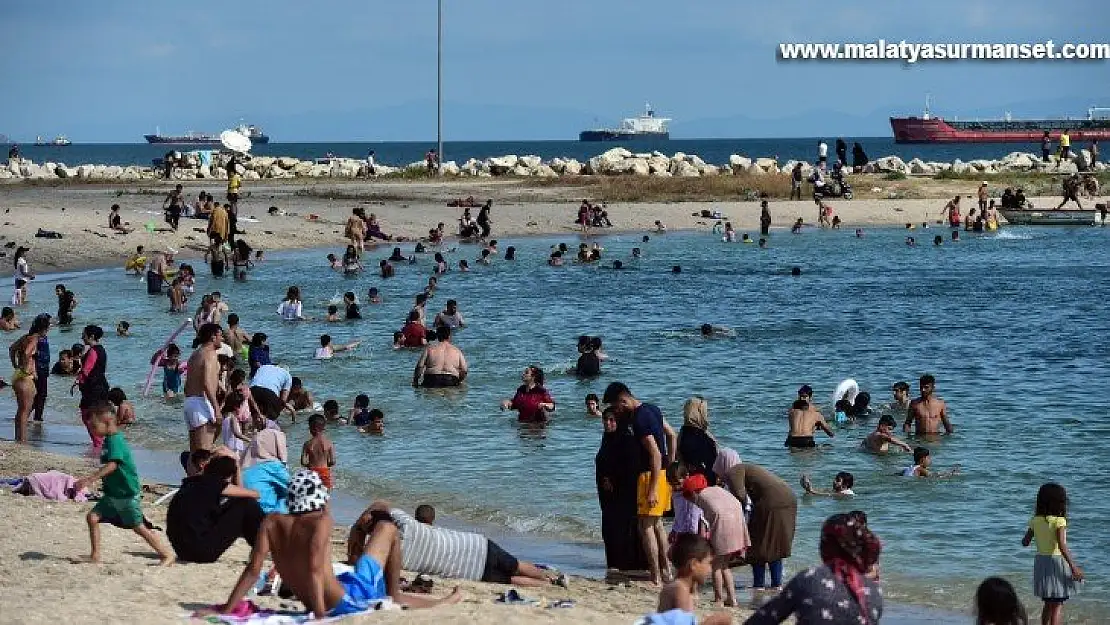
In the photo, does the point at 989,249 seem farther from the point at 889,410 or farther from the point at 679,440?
the point at 679,440

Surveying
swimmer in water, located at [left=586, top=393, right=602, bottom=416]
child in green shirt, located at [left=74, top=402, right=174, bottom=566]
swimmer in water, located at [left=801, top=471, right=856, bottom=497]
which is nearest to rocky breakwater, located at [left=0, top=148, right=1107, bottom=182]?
swimmer in water, located at [left=586, top=393, right=602, bottom=416]

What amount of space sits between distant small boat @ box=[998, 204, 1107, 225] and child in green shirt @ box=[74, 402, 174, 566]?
156ft

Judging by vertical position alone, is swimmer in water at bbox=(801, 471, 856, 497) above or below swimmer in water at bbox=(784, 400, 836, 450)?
below

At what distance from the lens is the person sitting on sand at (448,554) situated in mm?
11062

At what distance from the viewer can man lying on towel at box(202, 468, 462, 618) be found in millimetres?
9180

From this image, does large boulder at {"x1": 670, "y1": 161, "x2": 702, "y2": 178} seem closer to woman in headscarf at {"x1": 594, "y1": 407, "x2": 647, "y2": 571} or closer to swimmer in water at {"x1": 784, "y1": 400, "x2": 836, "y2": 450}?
swimmer in water at {"x1": 784, "y1": 400, "x2": 836, "y2": 450}

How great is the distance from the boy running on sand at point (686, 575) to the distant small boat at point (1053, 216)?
48.6 m

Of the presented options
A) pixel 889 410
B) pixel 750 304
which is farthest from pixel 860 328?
pixel 889 410

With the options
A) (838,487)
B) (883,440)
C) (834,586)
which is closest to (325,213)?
(883,440)

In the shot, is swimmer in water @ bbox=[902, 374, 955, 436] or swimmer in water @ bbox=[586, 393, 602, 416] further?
swimmer in water @ bbox=[586, 393, 602, 416]

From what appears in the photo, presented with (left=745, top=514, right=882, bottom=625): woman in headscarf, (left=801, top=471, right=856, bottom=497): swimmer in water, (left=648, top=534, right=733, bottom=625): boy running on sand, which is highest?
(left=745, top=514, right=882, bottom=625): woman in headscarf

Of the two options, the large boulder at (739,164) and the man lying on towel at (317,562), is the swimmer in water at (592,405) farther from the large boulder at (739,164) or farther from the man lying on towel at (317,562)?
the large boulder at (739,164)

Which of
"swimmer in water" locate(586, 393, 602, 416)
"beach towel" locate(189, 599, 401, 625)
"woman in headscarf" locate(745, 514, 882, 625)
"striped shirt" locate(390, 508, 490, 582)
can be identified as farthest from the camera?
"swimmer in water" locate(586, 393, 602, 416)

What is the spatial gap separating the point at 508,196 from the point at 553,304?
23769mm
